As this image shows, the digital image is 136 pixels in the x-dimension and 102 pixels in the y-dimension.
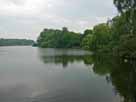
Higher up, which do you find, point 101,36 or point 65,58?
point 101,36

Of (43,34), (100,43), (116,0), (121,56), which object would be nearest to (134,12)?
(116,0)

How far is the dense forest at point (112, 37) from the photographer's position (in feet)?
97.2

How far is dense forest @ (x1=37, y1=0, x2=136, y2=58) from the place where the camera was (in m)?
29.6

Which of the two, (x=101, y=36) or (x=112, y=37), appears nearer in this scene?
(x=112, y=37)

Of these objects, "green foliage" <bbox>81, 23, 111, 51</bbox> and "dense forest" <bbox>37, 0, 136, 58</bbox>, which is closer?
"dense forest" <bbox>37, 0, 136, 58</bbox>

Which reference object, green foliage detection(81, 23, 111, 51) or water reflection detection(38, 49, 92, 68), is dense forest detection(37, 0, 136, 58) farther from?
water reflection detection(38, 49, 92, 68)

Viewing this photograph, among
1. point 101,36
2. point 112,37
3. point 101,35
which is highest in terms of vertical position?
point 101,35

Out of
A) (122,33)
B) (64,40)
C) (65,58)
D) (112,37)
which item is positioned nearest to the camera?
(122,33)

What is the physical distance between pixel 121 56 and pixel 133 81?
80.6 ft

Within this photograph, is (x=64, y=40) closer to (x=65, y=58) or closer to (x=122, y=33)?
(x=65, y=58)

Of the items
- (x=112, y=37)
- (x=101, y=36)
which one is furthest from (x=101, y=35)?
(x=112, y=37)

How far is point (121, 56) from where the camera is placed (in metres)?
46.2

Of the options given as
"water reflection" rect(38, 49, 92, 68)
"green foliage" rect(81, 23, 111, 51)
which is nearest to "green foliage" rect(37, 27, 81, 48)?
"green foliage" rect(81, 23, 111, 51)

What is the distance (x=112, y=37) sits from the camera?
62.8m
